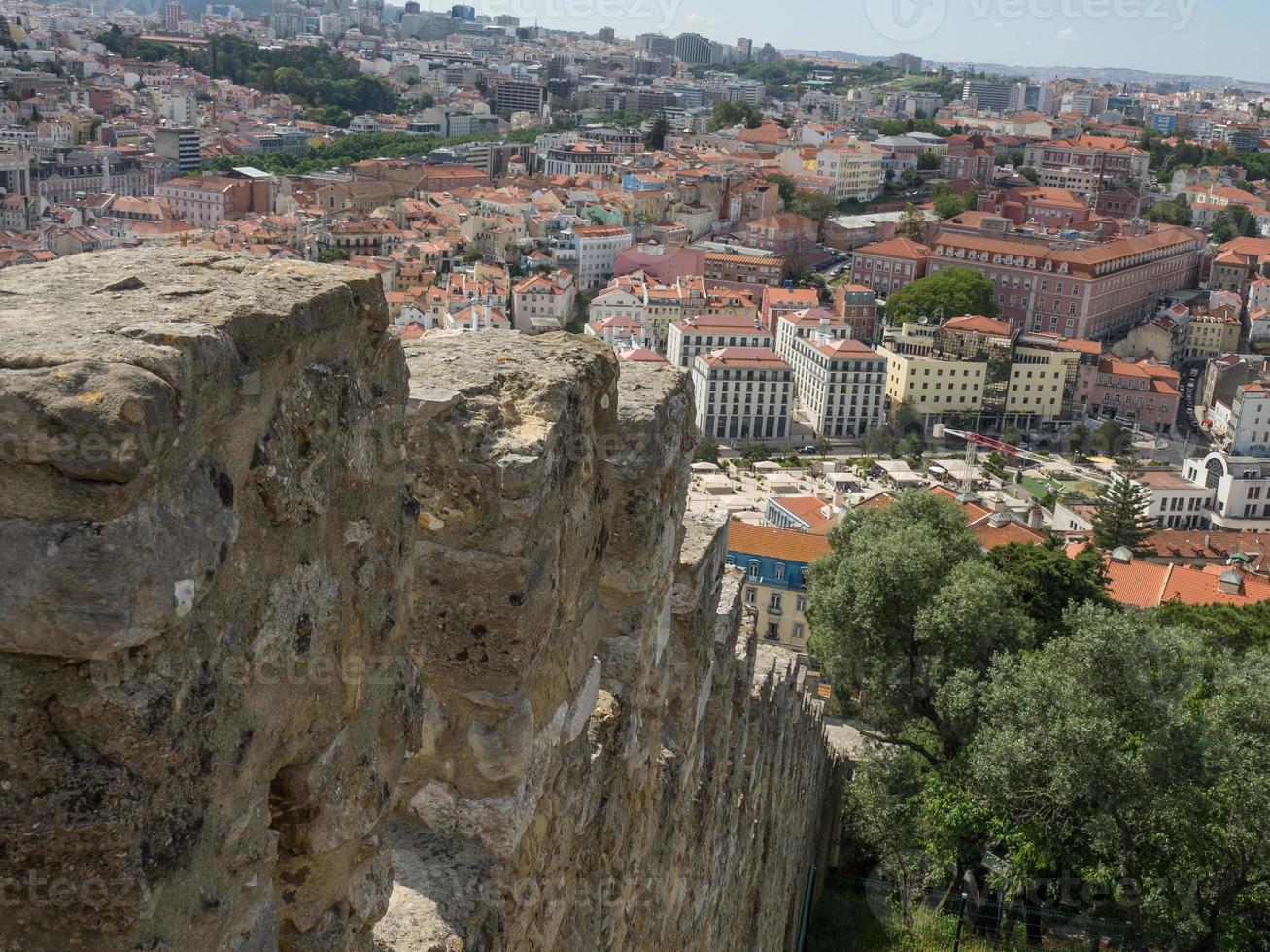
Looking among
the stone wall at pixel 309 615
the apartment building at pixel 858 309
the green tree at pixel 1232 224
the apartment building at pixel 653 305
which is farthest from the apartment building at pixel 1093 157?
the stone wall at pixel 309 615

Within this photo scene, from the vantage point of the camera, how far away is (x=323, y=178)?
238 ft

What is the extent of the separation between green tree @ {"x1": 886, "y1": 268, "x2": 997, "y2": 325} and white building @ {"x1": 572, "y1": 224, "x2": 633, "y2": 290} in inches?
520

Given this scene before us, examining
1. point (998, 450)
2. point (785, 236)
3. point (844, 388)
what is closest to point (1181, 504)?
point (998, 450)

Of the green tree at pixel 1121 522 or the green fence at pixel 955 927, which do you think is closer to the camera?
the green fence at pixel 955 927

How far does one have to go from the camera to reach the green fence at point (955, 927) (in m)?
11.0

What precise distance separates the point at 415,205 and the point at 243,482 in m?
66.5

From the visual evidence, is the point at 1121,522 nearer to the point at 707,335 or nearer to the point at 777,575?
the point at 777,575

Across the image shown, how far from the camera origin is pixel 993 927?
443 inches

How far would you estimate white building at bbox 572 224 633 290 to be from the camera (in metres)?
61.5

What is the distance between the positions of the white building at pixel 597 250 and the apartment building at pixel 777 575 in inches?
1357

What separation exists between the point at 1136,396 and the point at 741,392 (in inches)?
686

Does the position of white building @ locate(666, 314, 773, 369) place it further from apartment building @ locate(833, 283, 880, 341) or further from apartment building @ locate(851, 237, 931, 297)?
apartment building @ locate(851, 237, 931, 297)

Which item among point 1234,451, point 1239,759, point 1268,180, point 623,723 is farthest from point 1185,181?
point 623,723

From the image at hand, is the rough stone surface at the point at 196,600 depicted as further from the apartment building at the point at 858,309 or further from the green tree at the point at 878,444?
the apartment building at the point at 858,309
